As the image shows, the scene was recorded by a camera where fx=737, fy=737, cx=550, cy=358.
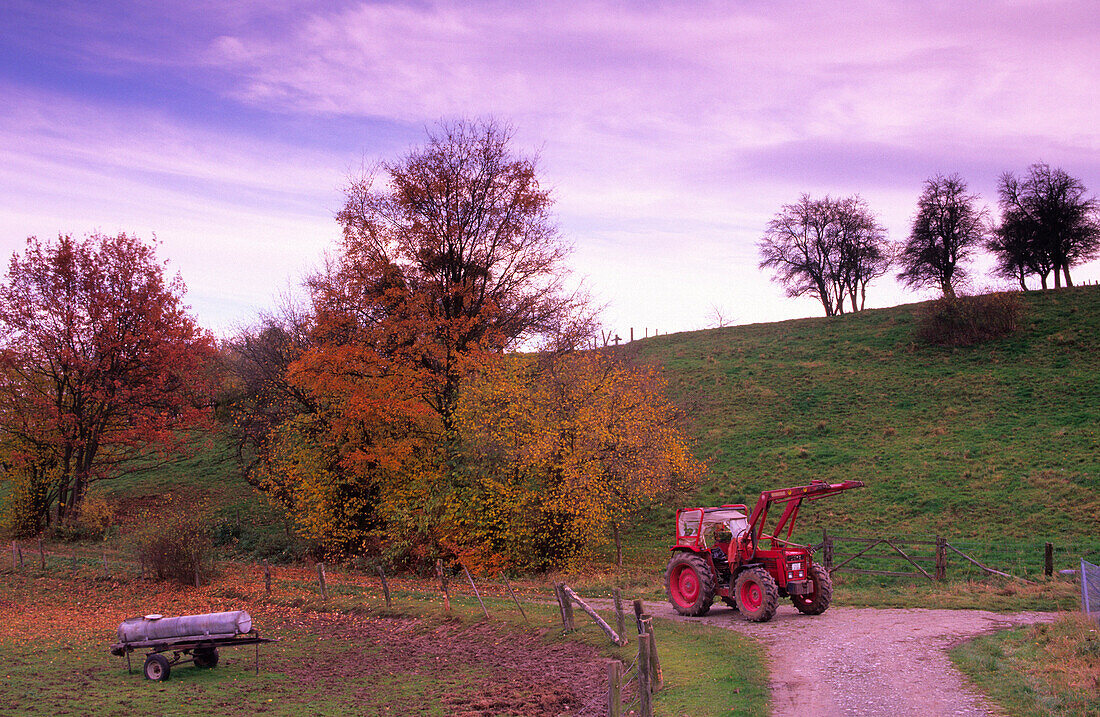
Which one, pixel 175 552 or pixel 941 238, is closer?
pixel 175 552

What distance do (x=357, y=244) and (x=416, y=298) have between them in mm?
3501

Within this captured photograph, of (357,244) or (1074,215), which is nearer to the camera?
(357,244)

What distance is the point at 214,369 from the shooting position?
44.2 m

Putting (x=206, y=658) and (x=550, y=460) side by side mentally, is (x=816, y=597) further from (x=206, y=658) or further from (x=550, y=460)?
(x=206, y=658)

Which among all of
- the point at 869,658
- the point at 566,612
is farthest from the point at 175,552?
the point at 869,658

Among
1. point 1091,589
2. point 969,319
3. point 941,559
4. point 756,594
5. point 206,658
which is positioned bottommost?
point 206,658

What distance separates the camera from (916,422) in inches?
1537

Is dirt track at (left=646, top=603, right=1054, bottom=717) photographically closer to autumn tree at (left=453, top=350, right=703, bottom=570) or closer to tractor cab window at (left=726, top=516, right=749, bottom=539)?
tractor cab window at (left=726, top=516, right=749, bottom=539)

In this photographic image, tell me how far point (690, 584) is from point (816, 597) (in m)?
2.85

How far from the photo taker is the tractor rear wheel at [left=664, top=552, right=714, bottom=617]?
1716 cm

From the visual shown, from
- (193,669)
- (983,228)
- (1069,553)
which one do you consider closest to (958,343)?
(983,228)

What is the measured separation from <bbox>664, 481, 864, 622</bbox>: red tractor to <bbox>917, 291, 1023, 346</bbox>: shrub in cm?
3921

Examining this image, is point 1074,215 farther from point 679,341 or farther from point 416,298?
point 416,298

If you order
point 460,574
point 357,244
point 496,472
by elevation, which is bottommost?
point 460,574
